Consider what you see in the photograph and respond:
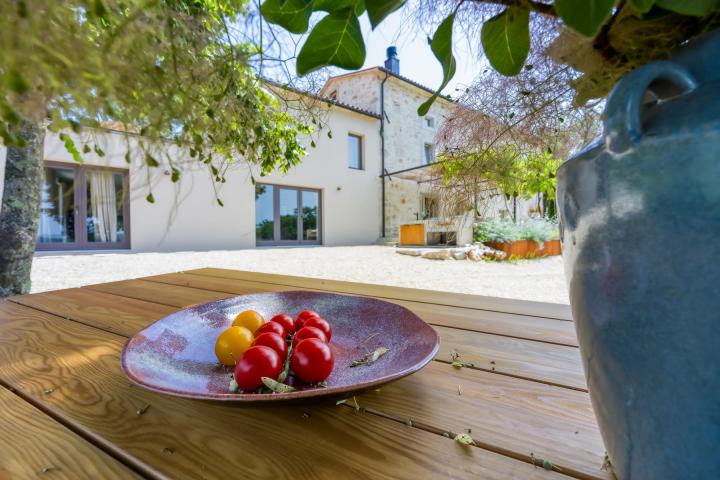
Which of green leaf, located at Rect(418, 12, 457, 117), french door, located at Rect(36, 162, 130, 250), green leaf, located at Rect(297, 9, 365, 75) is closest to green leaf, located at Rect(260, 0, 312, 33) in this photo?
green leaf, located at Rect(297, 9, 365, 75)

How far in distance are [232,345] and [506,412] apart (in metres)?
0.47

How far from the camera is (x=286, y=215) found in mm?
9469

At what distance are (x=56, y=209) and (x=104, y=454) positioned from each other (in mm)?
7875

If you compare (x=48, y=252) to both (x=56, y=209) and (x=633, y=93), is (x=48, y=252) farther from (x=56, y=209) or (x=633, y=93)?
(x=633, y=93)

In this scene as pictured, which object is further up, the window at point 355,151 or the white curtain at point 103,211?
the window at point 355,151

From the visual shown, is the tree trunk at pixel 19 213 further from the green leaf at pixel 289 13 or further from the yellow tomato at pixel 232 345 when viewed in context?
the green leaf at pixel 289 13

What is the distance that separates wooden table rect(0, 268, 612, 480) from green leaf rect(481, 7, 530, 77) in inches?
18.4

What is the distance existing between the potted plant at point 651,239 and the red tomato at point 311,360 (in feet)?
1.17

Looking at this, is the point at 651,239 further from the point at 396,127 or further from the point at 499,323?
the point at 396,127

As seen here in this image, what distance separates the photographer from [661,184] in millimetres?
266

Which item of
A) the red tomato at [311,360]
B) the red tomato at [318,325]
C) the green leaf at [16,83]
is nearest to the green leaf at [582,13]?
the green leaf at [16,83]

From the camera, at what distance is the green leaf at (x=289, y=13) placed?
393 mm

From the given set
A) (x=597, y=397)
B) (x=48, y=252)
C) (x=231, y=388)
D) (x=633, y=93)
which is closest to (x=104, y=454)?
(x=231, y=388)

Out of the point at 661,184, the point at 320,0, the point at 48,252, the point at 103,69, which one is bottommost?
the point at 48,252
